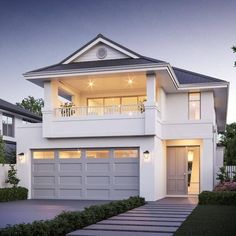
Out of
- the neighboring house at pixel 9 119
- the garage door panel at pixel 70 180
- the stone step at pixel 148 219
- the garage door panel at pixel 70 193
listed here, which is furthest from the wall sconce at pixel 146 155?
the neighboring house at pixel 9 119

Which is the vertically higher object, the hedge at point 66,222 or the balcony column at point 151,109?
the balcony column at point 151,109

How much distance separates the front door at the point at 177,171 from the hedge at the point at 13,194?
24.8 ft

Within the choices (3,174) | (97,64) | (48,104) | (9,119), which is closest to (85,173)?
(48,104)

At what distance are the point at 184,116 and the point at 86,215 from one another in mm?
12863

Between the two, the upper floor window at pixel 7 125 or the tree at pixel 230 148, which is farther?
the tree at pixel 230 148

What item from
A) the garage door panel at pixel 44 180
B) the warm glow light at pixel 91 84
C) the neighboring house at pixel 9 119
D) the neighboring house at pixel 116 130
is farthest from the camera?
the neighboring house at pixel 9 119

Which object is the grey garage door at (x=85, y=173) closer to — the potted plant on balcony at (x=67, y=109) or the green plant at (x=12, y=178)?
the green plant at (x=12, y=178)

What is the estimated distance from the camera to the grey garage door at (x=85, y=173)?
20438 millimetres

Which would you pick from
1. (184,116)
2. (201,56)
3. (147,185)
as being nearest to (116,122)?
(147,185)

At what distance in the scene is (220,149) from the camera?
89.9 feet

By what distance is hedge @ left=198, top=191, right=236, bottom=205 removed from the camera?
18.0 meters

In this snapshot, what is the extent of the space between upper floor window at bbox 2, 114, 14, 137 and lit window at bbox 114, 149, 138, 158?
13978 millimetres

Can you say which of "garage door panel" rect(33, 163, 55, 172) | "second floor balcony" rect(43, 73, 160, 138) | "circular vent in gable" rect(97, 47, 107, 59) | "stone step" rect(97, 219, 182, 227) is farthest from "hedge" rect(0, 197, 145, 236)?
"circular vent in gable" rect(97, 47, 107, 59)

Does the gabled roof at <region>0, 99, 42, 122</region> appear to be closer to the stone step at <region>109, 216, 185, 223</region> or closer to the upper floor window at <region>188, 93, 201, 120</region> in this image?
the upper floor window at <region>188, 93, 201, 120</region>
